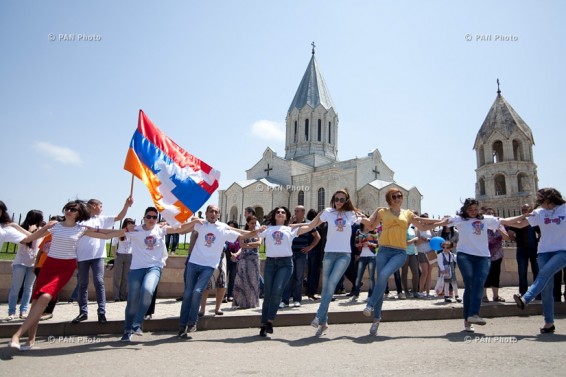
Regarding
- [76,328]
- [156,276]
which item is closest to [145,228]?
[156,276]

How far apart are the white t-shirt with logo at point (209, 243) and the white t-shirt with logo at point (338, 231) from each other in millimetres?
1297

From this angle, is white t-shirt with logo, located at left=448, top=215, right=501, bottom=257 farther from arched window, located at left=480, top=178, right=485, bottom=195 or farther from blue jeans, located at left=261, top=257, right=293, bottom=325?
arched window, located at left=480, top=178, right=485, bottom=195

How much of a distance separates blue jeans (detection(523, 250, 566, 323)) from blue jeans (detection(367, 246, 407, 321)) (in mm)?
1676

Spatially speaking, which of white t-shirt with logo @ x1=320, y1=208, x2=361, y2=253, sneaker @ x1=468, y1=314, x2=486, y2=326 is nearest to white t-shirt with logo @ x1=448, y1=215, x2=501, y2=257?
sneaker @ x1=468, y1=314, x2=486, y2=326

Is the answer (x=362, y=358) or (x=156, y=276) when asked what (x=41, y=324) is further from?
→ (x=362, y=358)

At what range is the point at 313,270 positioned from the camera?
323 inches

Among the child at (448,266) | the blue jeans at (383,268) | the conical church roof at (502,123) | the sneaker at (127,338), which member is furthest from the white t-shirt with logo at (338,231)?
the conical church roof at (502,123)

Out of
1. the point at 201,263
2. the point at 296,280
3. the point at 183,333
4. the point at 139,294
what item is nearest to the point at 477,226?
the point at 296,280

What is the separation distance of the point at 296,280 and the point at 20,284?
4.63m

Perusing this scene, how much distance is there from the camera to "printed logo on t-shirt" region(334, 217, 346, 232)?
16.5 feet

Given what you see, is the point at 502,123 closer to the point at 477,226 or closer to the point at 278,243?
the point at 477,226

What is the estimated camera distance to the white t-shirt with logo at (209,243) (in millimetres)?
5090

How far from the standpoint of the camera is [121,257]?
8148 mm

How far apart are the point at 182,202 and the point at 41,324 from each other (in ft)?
8.37
